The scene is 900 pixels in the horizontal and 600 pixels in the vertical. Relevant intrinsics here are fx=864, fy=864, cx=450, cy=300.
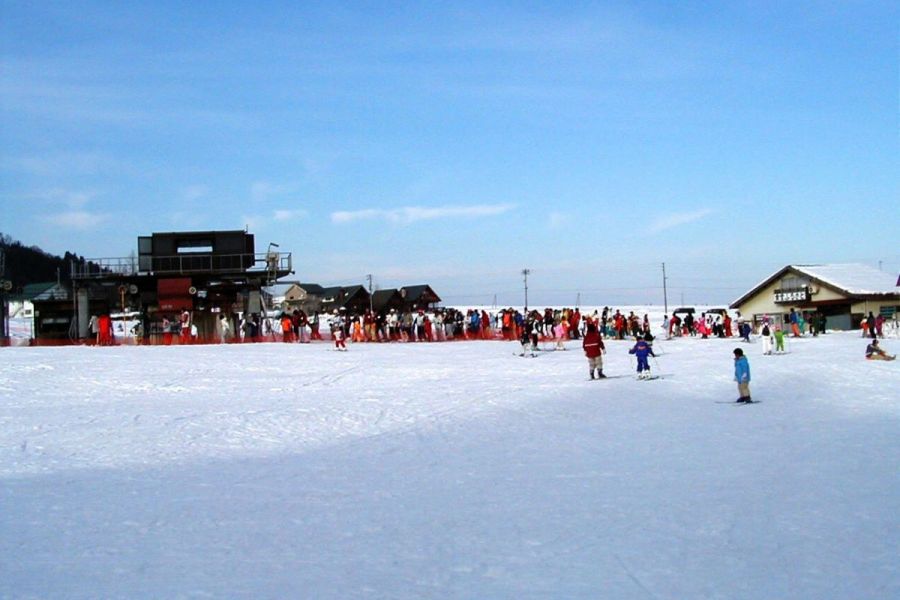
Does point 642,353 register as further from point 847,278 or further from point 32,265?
point 32,265

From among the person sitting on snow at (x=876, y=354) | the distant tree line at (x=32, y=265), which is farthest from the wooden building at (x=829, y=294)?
the distant tree line at (x=32, y=265)

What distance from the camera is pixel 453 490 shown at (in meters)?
9.76

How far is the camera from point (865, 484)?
9414mm

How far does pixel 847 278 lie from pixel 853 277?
759 millimetres

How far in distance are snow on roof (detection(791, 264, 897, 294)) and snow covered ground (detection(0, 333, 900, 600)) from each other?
113 ft

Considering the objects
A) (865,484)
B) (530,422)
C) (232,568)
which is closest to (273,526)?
(232,568)

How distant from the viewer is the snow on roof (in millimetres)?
51219

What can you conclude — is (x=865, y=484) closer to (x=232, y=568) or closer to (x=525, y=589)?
(x=525, y=589)

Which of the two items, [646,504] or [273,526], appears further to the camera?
[646,504]

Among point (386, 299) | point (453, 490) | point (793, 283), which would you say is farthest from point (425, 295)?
point (453, 490)

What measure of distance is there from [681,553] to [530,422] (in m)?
8.07

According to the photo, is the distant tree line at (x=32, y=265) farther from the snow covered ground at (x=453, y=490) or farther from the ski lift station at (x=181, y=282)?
the snow covered ground at (x=453, y=490)

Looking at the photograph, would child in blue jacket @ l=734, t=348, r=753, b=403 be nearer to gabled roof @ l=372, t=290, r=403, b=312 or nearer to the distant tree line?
gabled roof @ l=372, t=290, r=403, b=312

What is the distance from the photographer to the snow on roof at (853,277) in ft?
168
